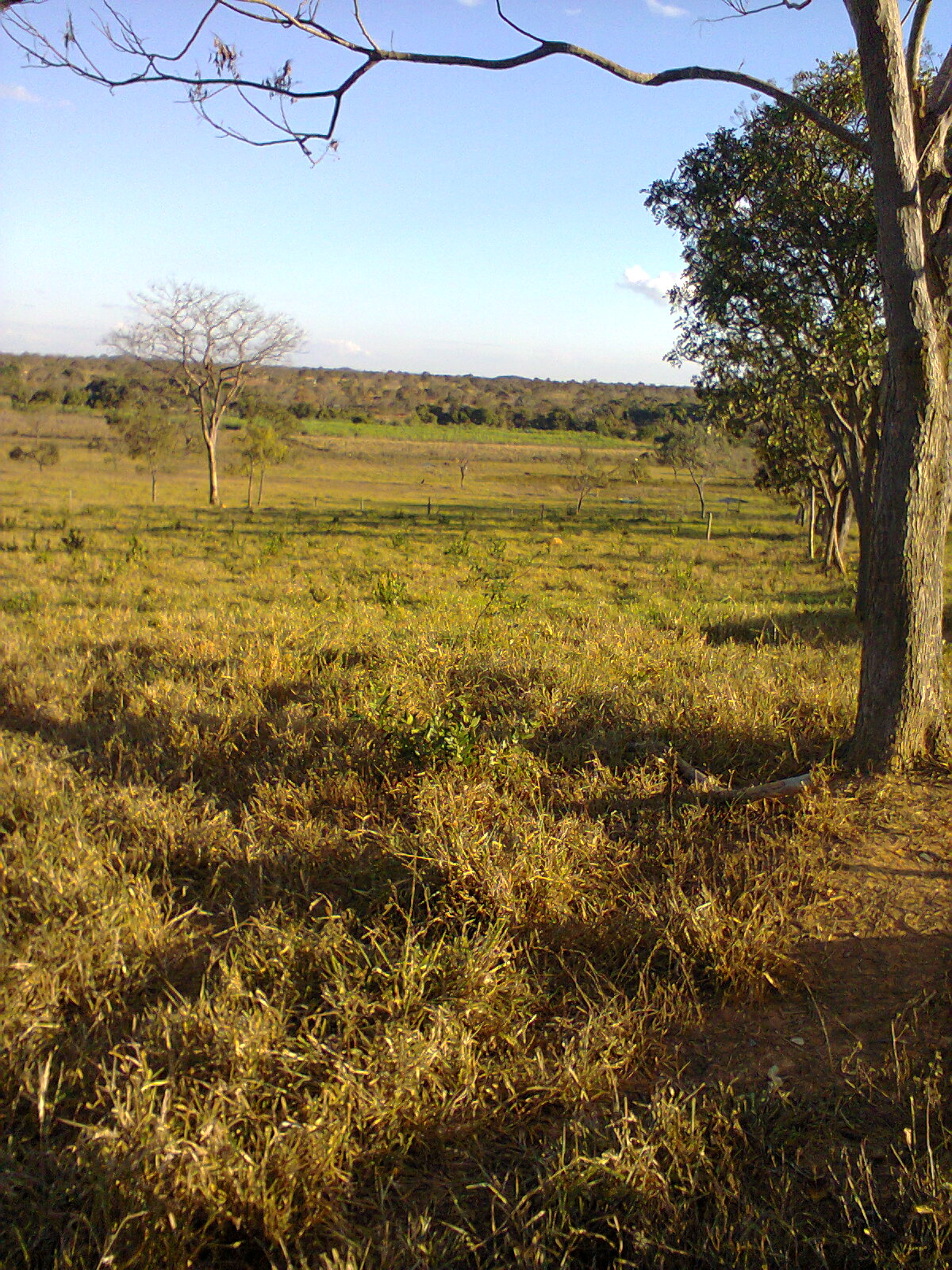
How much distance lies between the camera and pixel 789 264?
13164 millimetres

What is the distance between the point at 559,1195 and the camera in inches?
82.7

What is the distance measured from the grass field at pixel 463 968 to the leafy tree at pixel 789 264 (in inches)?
341

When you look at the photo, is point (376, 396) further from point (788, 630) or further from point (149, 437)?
point (788, 630)

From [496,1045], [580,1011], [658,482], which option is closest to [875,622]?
[580,1011]

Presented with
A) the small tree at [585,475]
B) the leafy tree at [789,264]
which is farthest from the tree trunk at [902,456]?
the small tree at [585,475]

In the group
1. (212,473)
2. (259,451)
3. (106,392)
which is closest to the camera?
(259,451)

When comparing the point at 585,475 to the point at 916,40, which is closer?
the point at 916,40

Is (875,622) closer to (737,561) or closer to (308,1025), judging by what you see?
(308,1025)

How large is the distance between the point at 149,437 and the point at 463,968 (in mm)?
45477

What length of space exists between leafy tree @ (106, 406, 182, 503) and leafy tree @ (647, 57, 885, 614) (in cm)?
3446

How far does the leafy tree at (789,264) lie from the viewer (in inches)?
486

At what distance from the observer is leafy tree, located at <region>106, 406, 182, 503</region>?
4362cm

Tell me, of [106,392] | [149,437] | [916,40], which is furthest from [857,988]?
[106,392]

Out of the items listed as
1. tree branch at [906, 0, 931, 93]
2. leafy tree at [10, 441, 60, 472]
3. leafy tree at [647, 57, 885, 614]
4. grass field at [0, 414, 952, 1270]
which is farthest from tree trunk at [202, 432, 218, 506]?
tree branch at [906, 0, 931, 93]
